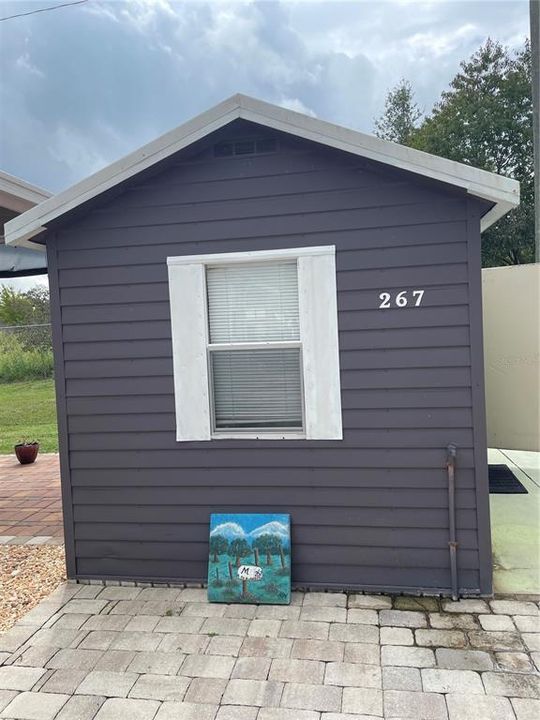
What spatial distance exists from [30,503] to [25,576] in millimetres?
1951

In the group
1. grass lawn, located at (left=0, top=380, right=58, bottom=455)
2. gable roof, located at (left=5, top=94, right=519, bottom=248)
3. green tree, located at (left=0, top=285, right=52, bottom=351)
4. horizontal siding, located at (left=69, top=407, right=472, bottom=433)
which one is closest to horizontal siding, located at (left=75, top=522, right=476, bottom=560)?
horizontal siding, located at (left=69, top=407, right=472, bottom=433)

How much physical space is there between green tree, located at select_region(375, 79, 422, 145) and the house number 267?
1388 cm

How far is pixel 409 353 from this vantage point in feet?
9.89

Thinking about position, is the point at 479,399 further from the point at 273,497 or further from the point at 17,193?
the point at 17,193

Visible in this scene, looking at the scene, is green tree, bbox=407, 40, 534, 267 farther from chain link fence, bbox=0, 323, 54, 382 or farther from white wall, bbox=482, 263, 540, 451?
chain link fence, bbox=0, 323, 54, 382

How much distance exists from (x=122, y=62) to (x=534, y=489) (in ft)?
32.7

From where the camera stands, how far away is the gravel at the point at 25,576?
3.15 m

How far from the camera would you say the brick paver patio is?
14.6 feet

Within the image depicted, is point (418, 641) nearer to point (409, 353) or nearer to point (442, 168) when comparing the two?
point (409, 353)

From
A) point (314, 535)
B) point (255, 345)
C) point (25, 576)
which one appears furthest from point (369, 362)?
point (25, 576)

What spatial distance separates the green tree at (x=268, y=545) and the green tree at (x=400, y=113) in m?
14.7

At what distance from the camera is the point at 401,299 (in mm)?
3002

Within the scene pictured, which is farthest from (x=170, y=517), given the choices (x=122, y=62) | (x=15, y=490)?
(x=122, y=62)

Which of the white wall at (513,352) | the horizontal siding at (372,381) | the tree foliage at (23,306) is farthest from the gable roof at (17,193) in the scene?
the tree foliage at (23,306)
